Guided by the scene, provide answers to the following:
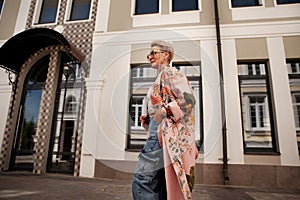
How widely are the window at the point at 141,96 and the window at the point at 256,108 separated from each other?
107 cm

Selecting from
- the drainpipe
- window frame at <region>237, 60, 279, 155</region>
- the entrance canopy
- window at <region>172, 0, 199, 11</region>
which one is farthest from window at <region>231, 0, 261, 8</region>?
the entrance canopy

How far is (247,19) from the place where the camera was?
5125 mm

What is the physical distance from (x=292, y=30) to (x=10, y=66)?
784 centimetres

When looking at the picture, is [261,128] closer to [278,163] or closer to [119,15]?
[278,163]

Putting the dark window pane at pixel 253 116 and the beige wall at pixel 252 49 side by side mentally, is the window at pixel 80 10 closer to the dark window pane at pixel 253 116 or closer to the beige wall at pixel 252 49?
the beige wall at pixel 252 49

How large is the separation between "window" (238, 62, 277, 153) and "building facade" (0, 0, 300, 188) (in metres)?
0.02

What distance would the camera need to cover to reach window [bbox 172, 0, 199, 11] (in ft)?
18.5

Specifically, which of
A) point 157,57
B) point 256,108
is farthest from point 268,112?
point 157,57

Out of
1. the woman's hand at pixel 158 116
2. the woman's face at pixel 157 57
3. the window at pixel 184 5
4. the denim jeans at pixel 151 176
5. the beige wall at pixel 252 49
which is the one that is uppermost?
the window at pixel 184 5

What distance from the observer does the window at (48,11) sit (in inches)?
253

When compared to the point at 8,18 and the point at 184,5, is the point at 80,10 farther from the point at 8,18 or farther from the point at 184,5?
the point at 184,5

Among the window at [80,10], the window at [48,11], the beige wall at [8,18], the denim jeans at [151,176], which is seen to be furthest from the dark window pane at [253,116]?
the beige wall at [8,18]

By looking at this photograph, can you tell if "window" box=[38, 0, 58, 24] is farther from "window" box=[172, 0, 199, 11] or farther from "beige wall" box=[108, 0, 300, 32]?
"window" box=[172, 0, 199, 11]

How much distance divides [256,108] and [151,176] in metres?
4.60
